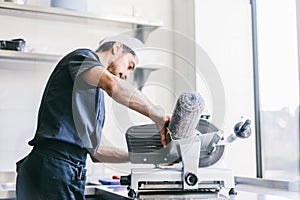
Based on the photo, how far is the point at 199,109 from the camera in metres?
1.50

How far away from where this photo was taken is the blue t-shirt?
5.73ft

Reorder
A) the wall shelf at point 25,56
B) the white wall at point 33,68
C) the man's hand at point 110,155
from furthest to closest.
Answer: the white wall at point 33,68
the wall shelf at point 25,56
the man's hand at point 110,155

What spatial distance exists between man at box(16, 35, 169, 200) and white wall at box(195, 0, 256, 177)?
2.75 ft

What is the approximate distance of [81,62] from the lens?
1.71 metres

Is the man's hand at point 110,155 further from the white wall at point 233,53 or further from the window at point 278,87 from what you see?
the window at point 278,87

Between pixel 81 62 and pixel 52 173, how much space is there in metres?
0.44

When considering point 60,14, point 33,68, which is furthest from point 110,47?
point 33,68

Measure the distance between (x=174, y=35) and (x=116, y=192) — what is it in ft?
4.05

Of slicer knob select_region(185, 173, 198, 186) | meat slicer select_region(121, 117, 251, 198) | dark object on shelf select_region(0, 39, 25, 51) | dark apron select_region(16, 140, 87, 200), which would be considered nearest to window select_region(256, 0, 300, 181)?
meat slicer select_region(121, 117, 251, 198)

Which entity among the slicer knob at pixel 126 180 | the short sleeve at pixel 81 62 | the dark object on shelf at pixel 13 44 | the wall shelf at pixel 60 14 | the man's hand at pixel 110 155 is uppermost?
the wall shelf at pixel 60 14

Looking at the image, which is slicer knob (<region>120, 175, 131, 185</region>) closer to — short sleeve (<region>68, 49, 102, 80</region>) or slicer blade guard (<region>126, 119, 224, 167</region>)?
slicer blade guard (<region>126, 119, 224, 167</region>)

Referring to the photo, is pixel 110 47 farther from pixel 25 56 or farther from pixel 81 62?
pixel 25 56

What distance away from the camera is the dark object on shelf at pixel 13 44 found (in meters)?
2.24

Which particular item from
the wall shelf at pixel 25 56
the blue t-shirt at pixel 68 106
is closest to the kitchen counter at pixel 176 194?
the blue t-shirt at pixel 68 106
